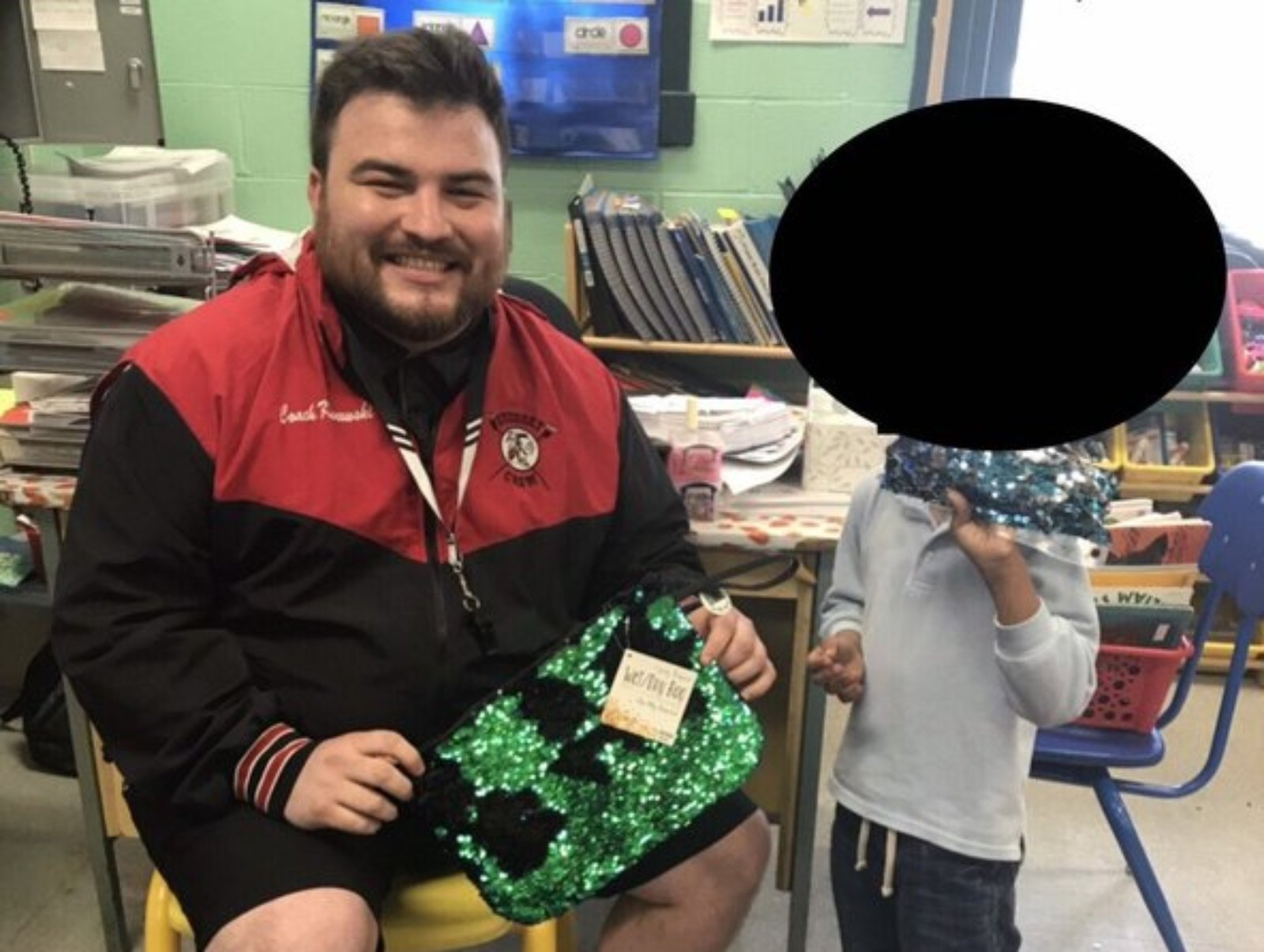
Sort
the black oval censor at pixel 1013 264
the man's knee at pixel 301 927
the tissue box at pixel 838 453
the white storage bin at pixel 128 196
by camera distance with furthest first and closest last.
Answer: the white storage bin at pixel 128 196 → the tissue box at pixel 838 453 → the man's knee at pixel 301 927 → the black oval censor at pixel 1013 264

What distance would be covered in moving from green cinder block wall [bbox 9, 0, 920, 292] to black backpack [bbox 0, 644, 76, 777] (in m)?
1.25

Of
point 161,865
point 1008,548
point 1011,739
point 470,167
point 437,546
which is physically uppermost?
point 470,167

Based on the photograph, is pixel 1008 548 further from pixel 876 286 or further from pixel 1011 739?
pixel 876 286

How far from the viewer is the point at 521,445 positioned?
1230 mm

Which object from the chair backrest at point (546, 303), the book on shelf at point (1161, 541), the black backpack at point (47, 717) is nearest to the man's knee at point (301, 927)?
Result: the chair backrest at point (546, 303)

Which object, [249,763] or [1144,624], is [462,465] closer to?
[249,763]

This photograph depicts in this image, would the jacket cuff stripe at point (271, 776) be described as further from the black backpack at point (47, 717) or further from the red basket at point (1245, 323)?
the red basket at point (1245, 323)

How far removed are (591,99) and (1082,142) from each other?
242cm

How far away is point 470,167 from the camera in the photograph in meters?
1.15

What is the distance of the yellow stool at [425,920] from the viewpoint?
111 cm

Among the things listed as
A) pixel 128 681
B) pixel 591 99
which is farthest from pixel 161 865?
pixel 591 99

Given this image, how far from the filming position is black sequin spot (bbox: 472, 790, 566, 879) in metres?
1.02

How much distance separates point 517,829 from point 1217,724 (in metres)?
1.07

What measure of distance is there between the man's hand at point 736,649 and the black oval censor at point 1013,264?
0.79 metres
